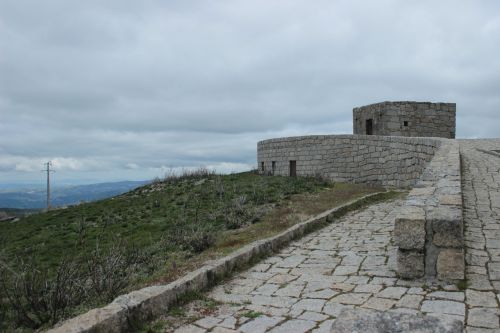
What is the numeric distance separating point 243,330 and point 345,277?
1781 mm

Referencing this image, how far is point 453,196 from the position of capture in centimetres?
546

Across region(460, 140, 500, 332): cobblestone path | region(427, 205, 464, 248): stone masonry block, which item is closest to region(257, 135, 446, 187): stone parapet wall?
region(460, 140, 500, 332): cobblestone path

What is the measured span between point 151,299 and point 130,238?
295 inches

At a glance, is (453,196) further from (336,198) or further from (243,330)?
(336,198)

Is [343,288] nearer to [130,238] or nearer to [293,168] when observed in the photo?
[130,238]

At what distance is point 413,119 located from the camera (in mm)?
20266

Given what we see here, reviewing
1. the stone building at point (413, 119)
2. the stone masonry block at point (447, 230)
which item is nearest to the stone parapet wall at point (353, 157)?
the stone building at point (413, 119)

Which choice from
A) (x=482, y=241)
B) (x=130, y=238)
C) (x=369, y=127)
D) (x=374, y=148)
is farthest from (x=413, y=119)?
(x=482, y=241)

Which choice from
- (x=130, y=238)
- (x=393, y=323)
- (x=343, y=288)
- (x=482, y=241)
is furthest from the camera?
(x=130, y=238)

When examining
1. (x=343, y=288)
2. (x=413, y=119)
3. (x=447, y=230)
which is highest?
(x=413, y=119)

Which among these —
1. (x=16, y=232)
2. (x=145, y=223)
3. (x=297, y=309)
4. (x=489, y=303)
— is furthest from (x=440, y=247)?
(x=16, y=232)

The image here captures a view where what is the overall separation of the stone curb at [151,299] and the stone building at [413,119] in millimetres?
15191

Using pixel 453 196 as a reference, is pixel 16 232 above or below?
below

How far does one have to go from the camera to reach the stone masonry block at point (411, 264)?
175 inches
